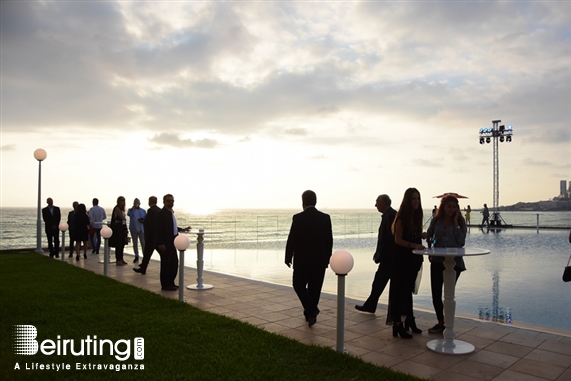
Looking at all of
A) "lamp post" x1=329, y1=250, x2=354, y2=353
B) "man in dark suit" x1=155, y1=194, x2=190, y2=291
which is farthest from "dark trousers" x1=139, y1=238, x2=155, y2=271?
"lamp post" x1=329, y1=250, x2=354, y2=353

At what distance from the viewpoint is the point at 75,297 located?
7.09 meters

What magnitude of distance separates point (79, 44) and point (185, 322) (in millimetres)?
11284

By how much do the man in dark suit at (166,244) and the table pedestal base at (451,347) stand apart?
5211 millimetres

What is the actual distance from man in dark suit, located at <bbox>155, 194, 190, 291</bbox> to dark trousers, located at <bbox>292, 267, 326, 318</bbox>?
3.45 meters

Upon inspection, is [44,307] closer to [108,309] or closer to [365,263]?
[108,309]

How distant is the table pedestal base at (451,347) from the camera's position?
4.35m

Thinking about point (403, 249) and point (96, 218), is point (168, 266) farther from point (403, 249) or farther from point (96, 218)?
point (96, 218)

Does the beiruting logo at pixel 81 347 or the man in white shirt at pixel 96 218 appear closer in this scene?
the beiruting logo at pixel 81 347

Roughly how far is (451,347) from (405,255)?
42.8 inches

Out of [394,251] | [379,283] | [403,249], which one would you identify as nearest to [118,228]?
[379,283]

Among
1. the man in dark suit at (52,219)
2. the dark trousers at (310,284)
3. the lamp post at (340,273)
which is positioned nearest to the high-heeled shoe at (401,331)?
the lamp post at (340,273)

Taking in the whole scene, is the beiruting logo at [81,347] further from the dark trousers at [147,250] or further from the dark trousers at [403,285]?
the dark trousers at [147,250]

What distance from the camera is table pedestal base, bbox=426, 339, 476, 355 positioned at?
14.3ft

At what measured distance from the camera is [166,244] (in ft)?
27.1
